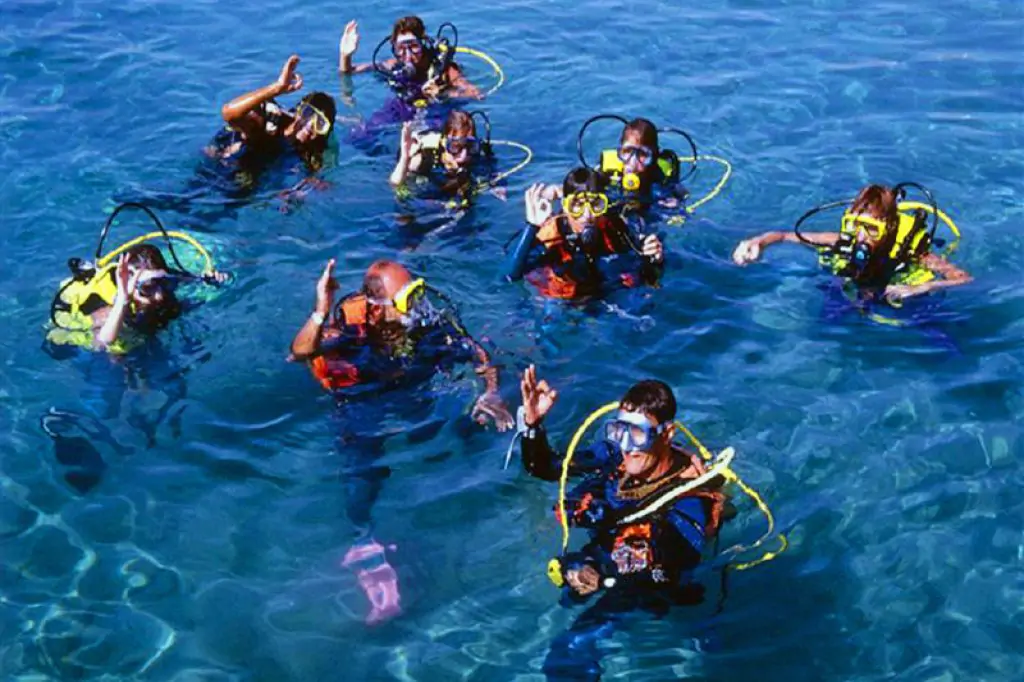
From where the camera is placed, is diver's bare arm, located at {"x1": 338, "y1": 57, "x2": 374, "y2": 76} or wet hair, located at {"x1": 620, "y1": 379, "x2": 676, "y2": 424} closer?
wet hair, located at {"x1": 620, "y1": 379, "x2": 676, "y2": 424}

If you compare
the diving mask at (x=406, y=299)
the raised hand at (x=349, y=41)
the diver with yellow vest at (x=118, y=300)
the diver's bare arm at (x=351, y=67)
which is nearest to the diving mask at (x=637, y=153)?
the diving mask at (x=406, y=299)

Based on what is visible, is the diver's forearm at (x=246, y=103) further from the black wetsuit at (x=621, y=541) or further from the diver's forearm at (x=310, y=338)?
the black wetsuit at (x=621, y=541)

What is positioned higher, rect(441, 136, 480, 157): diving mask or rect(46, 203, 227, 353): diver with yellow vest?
rect(441, 136, 480, 157): diving mask

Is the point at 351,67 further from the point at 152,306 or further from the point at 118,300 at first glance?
the point at 118,300

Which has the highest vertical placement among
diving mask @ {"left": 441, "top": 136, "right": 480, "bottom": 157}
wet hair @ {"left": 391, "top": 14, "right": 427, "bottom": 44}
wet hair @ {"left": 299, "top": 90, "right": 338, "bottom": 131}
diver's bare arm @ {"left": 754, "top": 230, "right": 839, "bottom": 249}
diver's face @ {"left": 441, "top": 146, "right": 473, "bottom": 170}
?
wet hair @ {"left": 391, "top": 14, "right": 427, "bottom": 44}

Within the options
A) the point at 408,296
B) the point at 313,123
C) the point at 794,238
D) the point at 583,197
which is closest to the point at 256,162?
the point at 313,123

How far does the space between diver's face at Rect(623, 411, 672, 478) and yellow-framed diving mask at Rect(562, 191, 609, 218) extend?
8.73 feet

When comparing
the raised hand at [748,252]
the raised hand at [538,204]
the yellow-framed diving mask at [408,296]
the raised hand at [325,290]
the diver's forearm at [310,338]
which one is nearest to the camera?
the raised hand at [325,290]

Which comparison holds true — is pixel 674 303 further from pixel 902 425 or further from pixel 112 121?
pixel 112 121

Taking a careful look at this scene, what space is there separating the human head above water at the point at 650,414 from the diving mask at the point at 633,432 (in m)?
0.02

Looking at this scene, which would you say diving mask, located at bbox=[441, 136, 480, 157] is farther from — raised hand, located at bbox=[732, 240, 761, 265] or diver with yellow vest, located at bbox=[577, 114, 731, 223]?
raised hand, located at bbox=[732, 240, 761, 265]

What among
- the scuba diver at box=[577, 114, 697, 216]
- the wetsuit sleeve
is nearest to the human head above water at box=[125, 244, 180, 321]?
the scuba diver at box=[577, 114, 697, 216]

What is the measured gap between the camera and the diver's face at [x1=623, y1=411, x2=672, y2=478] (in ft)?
17.7

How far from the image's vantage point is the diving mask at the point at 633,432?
17.4ft
